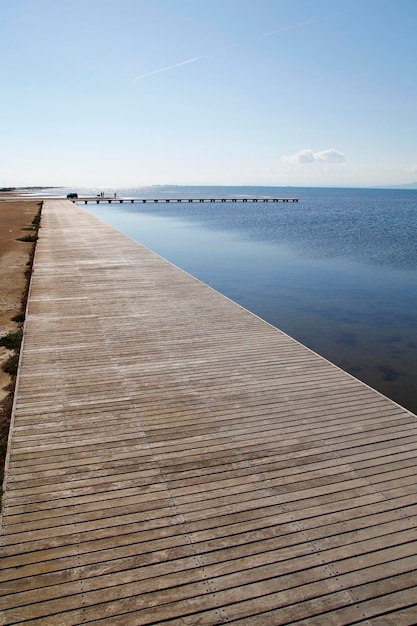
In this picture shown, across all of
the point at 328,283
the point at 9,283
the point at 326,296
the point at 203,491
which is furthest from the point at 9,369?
the point at 328,283

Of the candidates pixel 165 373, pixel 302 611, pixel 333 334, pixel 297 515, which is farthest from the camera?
pixel 333 334

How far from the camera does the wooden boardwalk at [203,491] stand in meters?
4.84

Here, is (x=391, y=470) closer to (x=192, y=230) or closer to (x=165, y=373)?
(x=165, y=373)

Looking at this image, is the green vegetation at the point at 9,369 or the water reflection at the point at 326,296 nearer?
the green vegetation at the point at 9,369

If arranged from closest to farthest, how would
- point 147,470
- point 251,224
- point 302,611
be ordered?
point 302,611
point 147,470
point 251,224

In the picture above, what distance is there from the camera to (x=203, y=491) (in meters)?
6.41

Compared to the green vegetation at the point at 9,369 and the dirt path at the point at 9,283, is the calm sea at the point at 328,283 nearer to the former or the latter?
the green vegetation at the point at 9,369

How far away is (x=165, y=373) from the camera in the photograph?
1027 cm

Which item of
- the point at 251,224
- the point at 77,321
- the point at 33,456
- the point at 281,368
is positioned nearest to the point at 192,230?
the point at 251,224

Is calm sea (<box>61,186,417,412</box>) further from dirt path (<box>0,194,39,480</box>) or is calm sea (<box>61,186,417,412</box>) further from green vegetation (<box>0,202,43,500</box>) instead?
dirt path (<box>0,194,39,480</box>)

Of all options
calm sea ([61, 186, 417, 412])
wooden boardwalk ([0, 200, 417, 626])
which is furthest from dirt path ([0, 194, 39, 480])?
calm sea ([61, 186, 417, 412])

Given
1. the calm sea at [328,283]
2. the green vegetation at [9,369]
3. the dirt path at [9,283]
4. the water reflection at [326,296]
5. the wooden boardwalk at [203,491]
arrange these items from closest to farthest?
the wooden boardwalk at [203,491] < the green vegetation at [9,369] < the dirt path at [9,283] < the water reflection at [326,296] < the calm sea at [328,283]

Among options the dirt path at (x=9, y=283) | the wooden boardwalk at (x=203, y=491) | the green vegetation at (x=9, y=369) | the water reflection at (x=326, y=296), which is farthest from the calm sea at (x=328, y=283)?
the dirt path at (x=9, y=283)

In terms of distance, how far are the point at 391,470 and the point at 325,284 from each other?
20.3 meters
